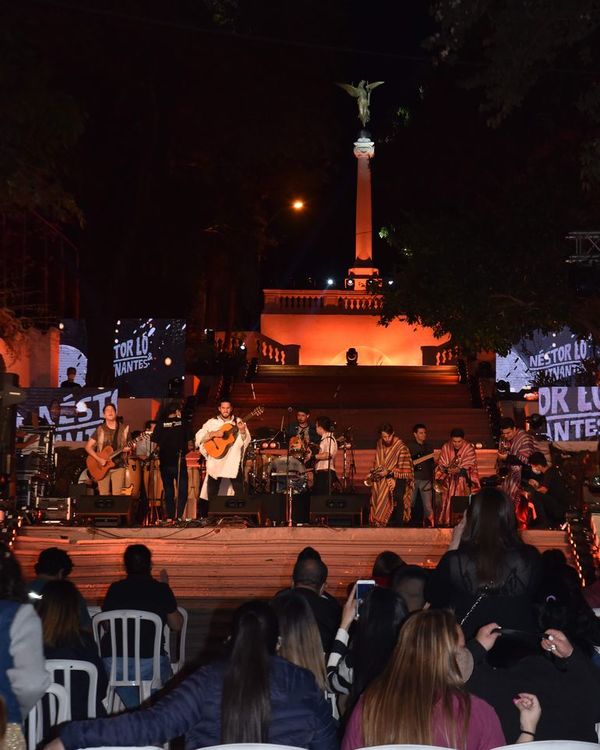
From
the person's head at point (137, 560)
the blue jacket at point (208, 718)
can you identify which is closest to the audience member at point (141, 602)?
the person's head at point (137, 560)

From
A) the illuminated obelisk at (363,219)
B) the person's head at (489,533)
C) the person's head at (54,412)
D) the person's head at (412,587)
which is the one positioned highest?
the illuminated obelisk at (363,219)

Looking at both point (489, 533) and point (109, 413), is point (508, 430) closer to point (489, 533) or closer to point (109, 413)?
point (109, 413)

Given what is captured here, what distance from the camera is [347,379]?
33.6 meters

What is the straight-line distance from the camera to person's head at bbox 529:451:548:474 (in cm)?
1752

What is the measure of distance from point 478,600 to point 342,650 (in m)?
0.78

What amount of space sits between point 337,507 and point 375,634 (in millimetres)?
11933

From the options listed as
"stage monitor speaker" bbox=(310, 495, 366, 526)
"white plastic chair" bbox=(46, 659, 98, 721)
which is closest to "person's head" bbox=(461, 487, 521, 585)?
"white plastic chair" bbox=(46, 659, 98, 721)

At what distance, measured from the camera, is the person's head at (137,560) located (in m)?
9.46

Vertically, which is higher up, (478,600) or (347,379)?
(347,379)

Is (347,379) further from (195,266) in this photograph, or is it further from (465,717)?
(465,717)

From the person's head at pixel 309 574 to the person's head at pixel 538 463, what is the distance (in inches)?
384

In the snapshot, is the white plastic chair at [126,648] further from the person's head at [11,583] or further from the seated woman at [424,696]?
the seated woman at [424,696]

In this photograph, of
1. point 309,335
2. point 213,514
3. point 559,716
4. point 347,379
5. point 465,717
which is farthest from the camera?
point 309,335

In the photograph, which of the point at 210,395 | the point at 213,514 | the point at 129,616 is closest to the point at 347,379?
the point at 210,395
